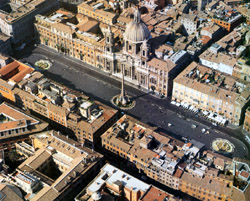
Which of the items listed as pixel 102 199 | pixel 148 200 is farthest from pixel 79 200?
pixel 148 200

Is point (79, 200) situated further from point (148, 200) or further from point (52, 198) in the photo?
point (148, 200)

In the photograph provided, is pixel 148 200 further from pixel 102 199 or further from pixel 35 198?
pixel 35 198

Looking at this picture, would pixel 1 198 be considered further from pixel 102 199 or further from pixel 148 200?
pixel 148 200

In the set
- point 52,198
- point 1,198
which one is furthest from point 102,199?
point 1,198

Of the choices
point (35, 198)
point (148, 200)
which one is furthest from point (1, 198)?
point (148, 200)

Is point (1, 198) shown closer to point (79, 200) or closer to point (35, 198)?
point (35, 198)

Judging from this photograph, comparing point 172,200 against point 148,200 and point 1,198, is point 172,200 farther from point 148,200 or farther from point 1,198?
point 1,198
